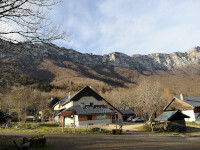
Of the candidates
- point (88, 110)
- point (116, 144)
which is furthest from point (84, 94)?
point (116, 144)

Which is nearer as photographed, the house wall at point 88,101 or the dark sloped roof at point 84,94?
the dark sloped roof at point 84,94

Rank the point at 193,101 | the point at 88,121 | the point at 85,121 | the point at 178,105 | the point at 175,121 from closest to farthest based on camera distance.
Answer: the point at 175,121
the point at 85,121
the point at 88,121
the point at 193,101
the point at 178,105

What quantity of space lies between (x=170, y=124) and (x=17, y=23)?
Answer: 1101 inches

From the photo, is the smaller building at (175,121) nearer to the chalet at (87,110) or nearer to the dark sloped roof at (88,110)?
the chalet at (87,110)

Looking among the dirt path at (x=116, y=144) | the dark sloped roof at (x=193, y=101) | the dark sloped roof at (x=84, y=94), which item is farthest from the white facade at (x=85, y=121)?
the dark sloped roof at (x=193, y=101)

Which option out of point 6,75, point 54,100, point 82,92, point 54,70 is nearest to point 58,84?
point 54,70

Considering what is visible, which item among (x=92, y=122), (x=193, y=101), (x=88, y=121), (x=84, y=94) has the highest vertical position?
(x=84, y=94)

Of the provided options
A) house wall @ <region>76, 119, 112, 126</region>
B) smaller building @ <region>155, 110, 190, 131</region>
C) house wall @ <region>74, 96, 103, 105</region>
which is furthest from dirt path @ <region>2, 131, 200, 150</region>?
house wall @ <region>74, 96, 103, 105</region>

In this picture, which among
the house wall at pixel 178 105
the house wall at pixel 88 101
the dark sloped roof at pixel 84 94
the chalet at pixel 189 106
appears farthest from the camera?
the house wall at pixel 178 105

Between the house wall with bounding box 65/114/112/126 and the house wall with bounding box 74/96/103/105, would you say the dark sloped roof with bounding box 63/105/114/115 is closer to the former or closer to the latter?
the house wall with bounding box 65/114/112/126

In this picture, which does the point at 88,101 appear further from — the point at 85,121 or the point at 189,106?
the point at 189,106

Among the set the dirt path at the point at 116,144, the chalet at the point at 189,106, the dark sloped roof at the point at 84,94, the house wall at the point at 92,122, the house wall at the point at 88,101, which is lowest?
the house wall at the point at 92,122

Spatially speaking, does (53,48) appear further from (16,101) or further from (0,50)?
(16,101)

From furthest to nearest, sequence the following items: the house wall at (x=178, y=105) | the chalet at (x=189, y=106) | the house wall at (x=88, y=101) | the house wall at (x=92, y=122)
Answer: the house wall at (x=178, y=105) → the chalet at (x=189, y=106) → the house wall at (x=88, y=101) → the house wall at (x=92, y=122)
